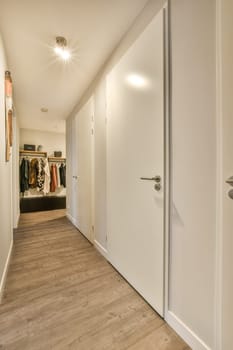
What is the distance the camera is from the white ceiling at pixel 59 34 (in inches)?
51.8

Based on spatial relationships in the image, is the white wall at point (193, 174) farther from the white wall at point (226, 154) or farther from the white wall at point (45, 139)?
the white wall at point (45, 139)

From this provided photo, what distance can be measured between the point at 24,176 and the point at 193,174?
181 inches

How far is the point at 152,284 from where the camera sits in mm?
1210

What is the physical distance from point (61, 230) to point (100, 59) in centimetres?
255

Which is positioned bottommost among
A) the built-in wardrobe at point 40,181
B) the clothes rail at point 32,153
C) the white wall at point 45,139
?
the built-in wardrobe at point 40,181

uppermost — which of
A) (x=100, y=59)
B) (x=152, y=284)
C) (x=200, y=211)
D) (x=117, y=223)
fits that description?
(x=100, y=59)

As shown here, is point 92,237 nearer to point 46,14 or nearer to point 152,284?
point 152,284

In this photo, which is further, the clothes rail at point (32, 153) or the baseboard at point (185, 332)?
the clothes rail at point (32, 153)

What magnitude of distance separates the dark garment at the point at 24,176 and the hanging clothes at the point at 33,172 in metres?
0.09

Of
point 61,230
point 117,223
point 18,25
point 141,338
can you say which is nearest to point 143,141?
point 117,223

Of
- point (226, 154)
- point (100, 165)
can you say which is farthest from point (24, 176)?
point (226, 154)

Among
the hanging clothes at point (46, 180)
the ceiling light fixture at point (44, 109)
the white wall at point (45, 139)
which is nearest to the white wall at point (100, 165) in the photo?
the ceiling light fixture at point (44, 109)

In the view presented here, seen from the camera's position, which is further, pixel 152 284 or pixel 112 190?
pixel 112 190

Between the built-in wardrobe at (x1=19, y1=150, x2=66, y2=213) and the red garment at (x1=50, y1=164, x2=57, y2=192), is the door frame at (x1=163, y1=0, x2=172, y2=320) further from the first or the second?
the red garment at (x1=50, y1=164, x2=57, y2=192)
